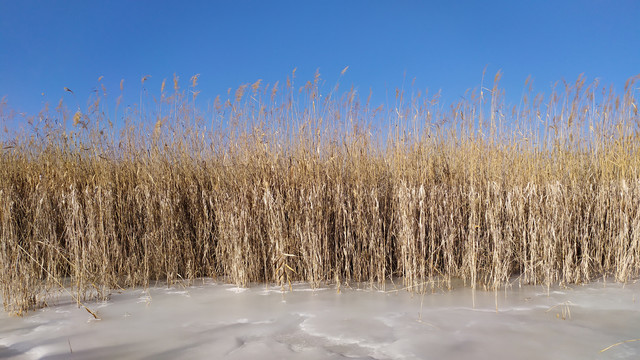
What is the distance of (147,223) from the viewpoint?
12.7 ft

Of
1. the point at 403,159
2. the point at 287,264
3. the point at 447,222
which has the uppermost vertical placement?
the point at 403,159

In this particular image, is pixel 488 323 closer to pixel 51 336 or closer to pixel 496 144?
pixel 496 144

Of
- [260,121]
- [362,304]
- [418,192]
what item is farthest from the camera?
[260,121]

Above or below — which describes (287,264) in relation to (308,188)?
below

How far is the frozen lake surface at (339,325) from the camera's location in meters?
2.29

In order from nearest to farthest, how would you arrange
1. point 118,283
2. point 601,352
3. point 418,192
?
point 601,352
point 418,192
point 118,283

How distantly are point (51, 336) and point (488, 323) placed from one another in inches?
96.6

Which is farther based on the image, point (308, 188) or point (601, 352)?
point (308, 188)

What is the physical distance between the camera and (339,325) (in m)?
2.62

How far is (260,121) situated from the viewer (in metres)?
4.15

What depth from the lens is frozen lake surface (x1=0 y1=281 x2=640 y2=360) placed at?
7.51 feet

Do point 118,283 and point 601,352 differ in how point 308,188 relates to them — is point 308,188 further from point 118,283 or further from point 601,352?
Result: point 601,352

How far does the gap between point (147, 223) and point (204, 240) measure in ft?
1.60

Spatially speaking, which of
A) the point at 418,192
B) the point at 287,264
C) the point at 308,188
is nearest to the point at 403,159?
the point at 418,192
